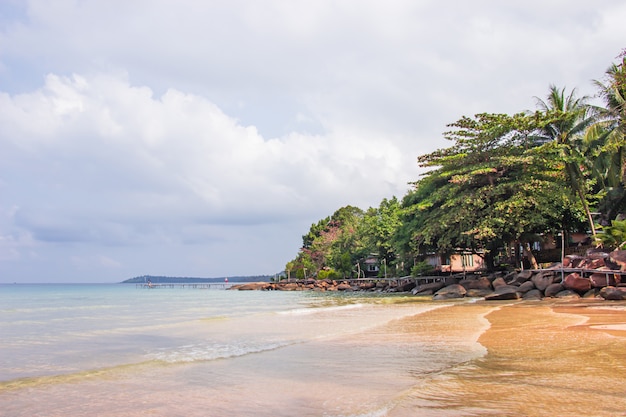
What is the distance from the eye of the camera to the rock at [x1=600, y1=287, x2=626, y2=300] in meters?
18.7

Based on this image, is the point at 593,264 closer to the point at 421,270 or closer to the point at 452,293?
the point at 452,293

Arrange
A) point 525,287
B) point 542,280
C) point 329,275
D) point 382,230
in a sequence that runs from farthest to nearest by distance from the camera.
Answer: point 329,275, point 382,230, point 525,287, point 542,280

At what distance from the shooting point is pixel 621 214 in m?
30.9

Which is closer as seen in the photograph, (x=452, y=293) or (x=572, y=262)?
(x=572, y=262)

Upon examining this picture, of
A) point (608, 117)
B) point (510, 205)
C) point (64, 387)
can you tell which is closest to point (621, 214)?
point (608, 117)

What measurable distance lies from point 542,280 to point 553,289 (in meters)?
1.45

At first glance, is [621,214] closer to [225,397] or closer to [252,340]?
[252,340]

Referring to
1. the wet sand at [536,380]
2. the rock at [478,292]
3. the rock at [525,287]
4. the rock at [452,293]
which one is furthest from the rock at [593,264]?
the wet sand at [536,380]

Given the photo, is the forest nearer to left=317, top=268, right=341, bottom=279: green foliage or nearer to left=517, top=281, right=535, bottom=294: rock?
left=517, top=281, right=535, bottom=294: rock

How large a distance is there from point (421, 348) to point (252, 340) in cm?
438

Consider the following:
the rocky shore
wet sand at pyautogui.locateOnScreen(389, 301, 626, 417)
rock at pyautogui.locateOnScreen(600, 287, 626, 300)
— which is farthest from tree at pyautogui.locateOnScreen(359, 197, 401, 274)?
wet sand at pyautogui.locateOnScreen(389, 301, 626, 417)

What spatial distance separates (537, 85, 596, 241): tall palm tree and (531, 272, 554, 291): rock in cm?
440

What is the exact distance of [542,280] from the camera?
2428 cm

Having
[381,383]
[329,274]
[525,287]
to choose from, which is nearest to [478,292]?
[525,287]
